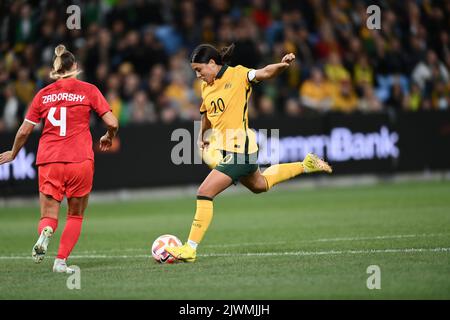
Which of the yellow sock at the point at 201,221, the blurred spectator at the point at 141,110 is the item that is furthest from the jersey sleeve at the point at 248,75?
the blurred spectator at the point at 141,110

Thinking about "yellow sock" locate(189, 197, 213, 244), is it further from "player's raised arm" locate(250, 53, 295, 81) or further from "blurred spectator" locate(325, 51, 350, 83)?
"blurred spectator" locate(325, 51, 350, 83)

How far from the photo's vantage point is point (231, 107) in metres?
10.4

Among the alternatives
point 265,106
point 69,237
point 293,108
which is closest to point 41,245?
point 69,237

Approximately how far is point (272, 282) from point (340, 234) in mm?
4256

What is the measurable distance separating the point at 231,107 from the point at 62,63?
6.12ft

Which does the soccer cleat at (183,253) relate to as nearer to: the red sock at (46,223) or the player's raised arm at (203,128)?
the red sock at (46,223)

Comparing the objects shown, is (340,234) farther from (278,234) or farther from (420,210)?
(420,210)

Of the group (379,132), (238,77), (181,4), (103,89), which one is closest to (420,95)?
(379,132)

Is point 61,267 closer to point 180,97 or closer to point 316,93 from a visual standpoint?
point 180,97

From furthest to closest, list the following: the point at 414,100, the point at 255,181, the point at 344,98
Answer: the point at 414,100, the point at 344,98, the point at 255,181

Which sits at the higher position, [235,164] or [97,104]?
[97,104]

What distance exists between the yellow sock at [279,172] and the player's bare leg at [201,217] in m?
0.90

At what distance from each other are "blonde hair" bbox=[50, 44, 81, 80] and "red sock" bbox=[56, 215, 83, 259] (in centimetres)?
147
